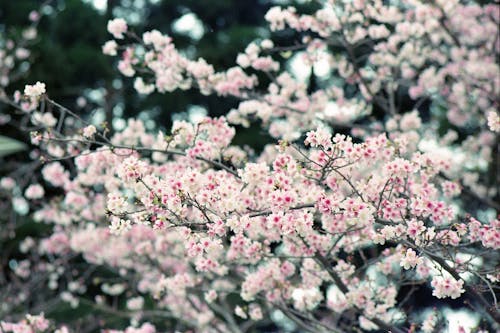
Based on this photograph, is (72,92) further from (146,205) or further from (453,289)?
(453,289)

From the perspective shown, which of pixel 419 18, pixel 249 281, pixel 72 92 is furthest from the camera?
pixel 72 92

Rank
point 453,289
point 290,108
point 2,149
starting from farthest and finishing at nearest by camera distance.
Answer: point 2,149 < point 290,108 < point 453,289

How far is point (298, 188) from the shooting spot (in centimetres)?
286

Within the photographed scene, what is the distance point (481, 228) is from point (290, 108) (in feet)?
6.21

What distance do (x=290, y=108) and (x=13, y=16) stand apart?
632cm

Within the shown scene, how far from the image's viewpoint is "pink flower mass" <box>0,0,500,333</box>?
2727 mm

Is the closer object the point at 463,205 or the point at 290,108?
the point at 290,108

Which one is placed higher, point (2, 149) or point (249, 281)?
point (249, 281)

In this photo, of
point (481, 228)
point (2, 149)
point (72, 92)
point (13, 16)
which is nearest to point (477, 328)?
point (481, 228)

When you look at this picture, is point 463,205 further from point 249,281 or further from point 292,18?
point 249,281

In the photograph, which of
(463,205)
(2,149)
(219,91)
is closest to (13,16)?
(2,149)

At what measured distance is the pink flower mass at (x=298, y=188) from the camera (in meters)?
2.73

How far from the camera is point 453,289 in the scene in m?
2.63

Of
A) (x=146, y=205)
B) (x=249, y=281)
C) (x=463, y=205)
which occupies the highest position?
(x=146, y=205)
